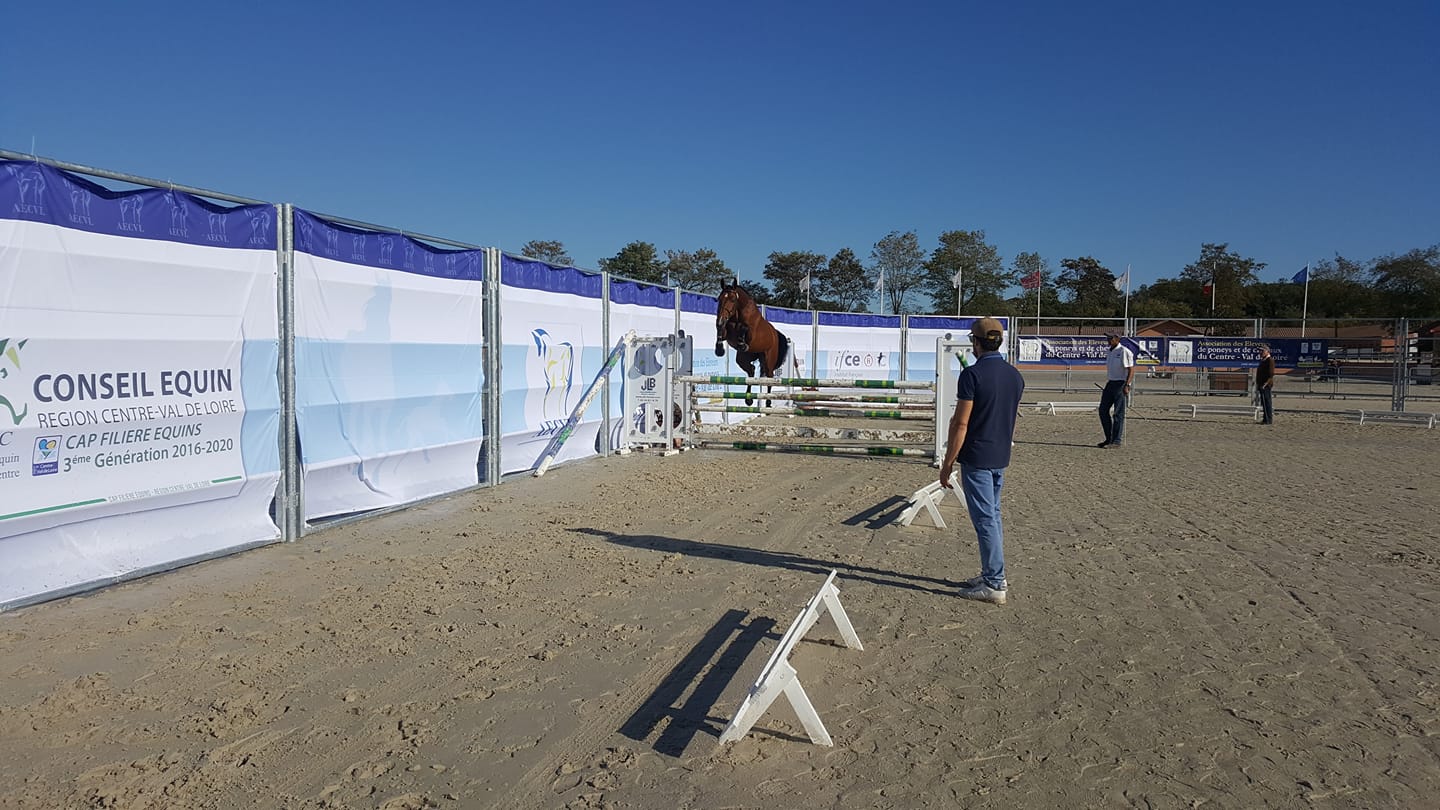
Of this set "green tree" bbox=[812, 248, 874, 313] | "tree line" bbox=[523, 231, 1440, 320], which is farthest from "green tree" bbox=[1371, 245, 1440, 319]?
"green tree" bbox=[812, 248, 874, 313]

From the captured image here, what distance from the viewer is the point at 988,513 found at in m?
5.79

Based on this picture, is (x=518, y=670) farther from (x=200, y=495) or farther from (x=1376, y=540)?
(x=1376, y=540)

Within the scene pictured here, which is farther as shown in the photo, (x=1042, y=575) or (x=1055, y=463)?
(x=1055, y=463)

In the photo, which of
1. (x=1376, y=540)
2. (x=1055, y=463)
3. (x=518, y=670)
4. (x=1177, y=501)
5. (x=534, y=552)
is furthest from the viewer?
(x=1055, y=463)

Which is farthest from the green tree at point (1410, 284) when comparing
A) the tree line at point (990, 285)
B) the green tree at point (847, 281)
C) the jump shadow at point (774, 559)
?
the jump shadow at point (774, 559)

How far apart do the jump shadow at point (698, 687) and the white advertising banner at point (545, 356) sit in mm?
6235

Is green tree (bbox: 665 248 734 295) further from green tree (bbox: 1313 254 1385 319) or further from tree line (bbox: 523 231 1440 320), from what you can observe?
green tree (bbox: 1313 254 1385 319)

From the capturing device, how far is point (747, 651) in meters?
4.94

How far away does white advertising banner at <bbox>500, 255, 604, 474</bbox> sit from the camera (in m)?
10.9

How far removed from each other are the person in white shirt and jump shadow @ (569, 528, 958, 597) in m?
9.73

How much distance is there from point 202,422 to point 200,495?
579 mm

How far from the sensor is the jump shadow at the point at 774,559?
6453 mm

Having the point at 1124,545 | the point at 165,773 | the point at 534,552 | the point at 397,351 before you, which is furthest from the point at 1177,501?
the point at 165,773

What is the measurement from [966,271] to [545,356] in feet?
178
